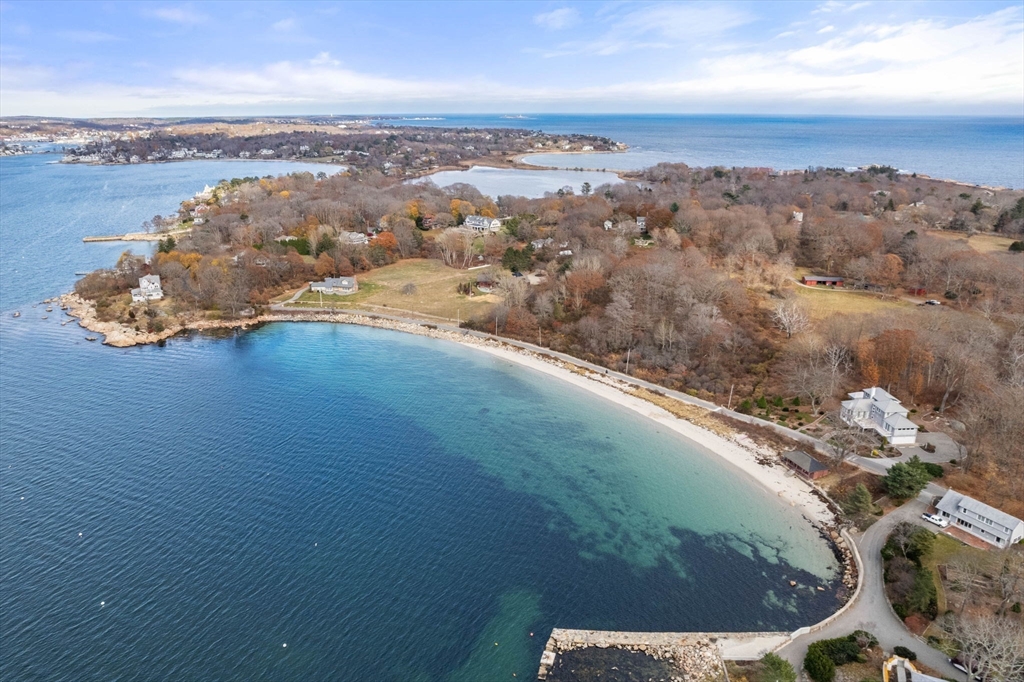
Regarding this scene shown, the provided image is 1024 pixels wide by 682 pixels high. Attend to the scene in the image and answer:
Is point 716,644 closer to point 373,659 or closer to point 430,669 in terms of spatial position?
point 430,669

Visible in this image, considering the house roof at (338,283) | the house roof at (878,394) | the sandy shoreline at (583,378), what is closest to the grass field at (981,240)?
the house roof at (878,394)

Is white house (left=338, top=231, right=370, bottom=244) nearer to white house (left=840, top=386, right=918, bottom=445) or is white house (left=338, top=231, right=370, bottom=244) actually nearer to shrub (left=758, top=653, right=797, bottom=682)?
white house (left=840, top=386, right=918, bottom=445)

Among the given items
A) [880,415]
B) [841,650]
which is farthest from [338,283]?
[841,650]

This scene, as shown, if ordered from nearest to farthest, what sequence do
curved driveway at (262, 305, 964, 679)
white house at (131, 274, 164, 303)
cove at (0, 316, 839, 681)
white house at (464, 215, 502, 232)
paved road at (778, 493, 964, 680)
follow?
paved road at (778, 493, 964, 680)
curved driveway at (262, 305, 964, 679)
cove at (0, 316, 839, 681)
white house at (131, 274, 164, 303)
white house at (464, 215, 502, 232)

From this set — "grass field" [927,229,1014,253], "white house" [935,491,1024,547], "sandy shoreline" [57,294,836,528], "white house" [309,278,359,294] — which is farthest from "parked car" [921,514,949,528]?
"white house" [309,278,359,294]

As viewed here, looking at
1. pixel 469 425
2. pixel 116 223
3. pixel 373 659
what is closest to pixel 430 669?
pixel 373 659

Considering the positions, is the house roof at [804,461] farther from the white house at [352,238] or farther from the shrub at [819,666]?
the white house at [352,238]

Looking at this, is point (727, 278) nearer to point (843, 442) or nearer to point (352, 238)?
point (843, 442)
